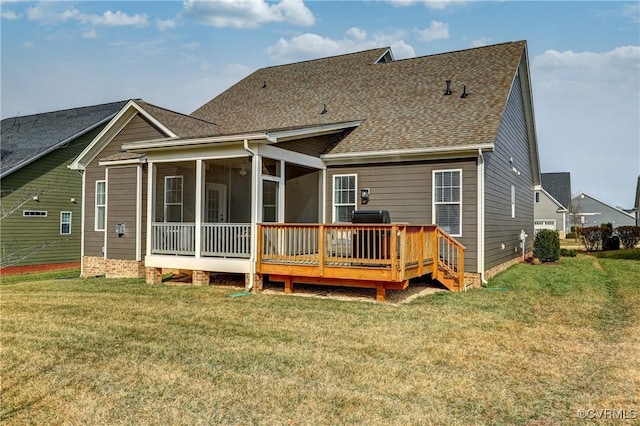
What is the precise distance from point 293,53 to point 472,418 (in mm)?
26143

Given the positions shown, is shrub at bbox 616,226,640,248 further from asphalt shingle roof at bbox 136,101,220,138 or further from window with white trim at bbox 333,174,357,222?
asphalt shingle roof at bbox 136,101,220,138

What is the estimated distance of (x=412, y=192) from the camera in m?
11.3

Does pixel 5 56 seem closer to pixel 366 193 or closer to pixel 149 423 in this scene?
pixel 149 423

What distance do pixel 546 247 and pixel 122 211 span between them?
13672mm

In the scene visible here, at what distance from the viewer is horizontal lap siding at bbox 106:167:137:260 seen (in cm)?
1295

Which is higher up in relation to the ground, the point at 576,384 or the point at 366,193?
the point at 366,193

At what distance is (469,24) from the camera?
15.4 m

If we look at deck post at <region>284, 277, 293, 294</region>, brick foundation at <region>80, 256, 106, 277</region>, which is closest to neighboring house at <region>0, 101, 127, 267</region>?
brick foundation at <region>80, 256, 106, 277</region>

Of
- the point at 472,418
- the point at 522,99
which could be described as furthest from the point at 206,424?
the point at 522,99

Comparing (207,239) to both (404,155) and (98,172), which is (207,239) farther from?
(98,172)

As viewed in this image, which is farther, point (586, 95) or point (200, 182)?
point (586, 95)

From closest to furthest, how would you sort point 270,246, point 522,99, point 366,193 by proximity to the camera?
point 270,246 → point 366,193 → point 522,99

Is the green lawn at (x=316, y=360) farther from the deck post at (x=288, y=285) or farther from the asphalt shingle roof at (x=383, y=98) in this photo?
the asphalt shingle roof at (x=383, y=98)

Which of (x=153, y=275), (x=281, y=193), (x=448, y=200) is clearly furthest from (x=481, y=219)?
(x=153, y=275)
